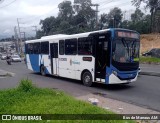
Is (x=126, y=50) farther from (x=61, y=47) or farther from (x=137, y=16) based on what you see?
(x=137, y=16)

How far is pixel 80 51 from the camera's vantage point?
524 inches

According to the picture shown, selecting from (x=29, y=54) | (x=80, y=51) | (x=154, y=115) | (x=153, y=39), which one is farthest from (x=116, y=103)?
(x=153, y=39)

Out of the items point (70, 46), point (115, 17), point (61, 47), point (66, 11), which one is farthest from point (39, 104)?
point (115, 17)

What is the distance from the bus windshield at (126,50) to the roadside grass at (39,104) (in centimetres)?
386

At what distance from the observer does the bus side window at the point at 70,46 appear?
1383 cm

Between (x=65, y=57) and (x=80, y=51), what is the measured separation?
1.74 m

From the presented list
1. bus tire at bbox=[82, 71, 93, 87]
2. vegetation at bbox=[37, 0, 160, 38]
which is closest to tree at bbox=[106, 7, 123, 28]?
vegetation at bbox=[37, 0, 160, 38]

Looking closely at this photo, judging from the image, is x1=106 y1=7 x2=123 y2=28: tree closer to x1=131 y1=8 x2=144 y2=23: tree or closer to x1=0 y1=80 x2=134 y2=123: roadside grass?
x1=131 y1=8 x2=144 y2=23: tree

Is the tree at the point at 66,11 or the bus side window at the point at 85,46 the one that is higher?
the tree at the point at 66,11

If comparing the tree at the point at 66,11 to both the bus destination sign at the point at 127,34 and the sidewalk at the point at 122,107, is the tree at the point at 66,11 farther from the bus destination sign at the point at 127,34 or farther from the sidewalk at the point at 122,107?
the sidewalk at the point at 122,107

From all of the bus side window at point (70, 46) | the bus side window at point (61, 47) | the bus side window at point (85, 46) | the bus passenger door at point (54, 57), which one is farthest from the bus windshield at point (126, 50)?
the bus passenger door at point (54, 57)

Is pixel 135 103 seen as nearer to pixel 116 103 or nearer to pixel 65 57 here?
pixel 116 103

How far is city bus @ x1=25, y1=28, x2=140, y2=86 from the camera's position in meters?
11.3

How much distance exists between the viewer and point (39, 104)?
7.40 meters
